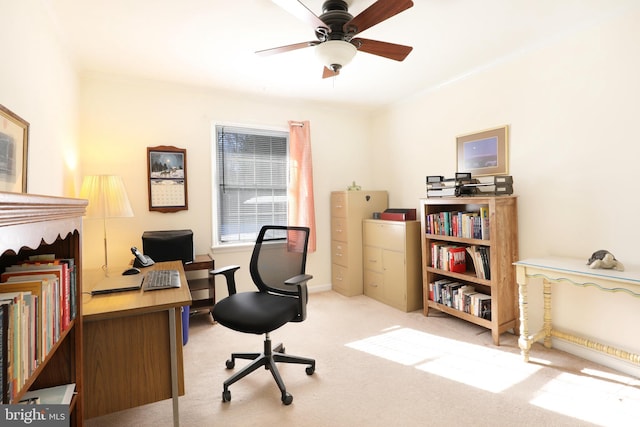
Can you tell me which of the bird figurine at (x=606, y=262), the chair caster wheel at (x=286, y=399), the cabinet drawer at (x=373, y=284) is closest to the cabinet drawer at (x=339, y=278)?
the cabinet drawer at (x=373, y=284)

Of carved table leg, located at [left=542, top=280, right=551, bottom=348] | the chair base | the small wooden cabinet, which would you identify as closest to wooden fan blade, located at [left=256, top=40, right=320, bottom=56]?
the chair base

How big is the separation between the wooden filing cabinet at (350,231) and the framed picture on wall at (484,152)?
1178mm

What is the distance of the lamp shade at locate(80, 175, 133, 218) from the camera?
2.44 m

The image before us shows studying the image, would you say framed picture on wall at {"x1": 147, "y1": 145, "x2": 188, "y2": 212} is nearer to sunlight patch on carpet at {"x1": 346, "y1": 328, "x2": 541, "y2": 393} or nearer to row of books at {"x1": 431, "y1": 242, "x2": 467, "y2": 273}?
sunlight patch on carpet at {"x1": 346, "y1": 328, "x2": 541, "y2": 393}

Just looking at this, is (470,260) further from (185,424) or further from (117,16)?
(117,16)

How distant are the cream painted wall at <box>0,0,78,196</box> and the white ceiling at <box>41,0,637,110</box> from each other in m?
0.23

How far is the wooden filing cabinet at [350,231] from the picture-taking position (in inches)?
155

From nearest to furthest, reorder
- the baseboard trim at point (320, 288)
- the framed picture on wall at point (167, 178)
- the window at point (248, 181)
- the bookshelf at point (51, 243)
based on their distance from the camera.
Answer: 1. the bookshelf at point (51, 243)
2. the framed picture on wall at point (167, 178)
3. the window at point (248, 181)
4. the baseboard trim at point (320, 288)

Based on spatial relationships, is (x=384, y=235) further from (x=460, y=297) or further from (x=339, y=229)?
(x=460, y=297)

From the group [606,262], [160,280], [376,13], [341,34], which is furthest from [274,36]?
[606,262]

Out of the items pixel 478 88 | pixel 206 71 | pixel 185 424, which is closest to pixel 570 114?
pixel 478 88

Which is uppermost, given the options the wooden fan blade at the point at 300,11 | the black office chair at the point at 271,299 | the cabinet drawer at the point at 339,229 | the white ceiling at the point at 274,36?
the white ceiling at the point at 274,36

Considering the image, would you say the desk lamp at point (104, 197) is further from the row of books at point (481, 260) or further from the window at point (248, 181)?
the row of books at point (481, 260)

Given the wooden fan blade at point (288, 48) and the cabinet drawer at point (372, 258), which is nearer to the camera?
the wooden fan blade at point (288, 48)
